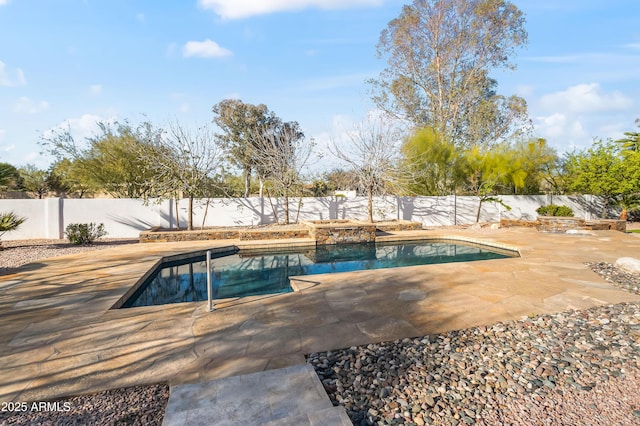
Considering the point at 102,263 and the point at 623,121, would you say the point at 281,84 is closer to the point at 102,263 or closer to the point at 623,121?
the point at 102,263

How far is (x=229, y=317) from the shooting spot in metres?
3.47

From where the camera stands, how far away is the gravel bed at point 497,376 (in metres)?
1.94

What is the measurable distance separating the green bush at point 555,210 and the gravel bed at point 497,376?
473 inches

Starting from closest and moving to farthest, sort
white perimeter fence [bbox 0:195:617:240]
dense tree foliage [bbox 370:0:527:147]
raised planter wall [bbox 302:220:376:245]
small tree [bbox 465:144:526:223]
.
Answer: raised planter wall [bbox 302:220:376:245] < white perimeter fence [bbox 0:195:617:240] < small tree [bbox 465:144:526:223] < dense tree foliage [bbox 370:0:527:147]

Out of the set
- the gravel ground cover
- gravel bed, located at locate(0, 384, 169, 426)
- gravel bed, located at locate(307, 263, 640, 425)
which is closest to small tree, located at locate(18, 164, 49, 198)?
gravel bed, located at locate(0, 384, 169, 426)

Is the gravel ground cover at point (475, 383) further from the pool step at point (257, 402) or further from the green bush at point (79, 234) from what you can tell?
the green bush at point (79, 234)

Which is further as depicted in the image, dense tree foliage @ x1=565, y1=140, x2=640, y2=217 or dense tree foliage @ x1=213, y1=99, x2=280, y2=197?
dense tree foliage @ x1=213, y1=99, x2=280, y2=197

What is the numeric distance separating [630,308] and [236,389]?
177 inches

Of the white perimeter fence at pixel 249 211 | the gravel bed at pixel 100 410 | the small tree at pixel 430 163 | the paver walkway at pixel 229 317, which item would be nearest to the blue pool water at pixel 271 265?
the paver walkway at pixel 229 317

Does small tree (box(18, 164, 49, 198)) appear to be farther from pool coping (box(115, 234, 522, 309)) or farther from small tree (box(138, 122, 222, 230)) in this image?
pool coping (box(115, 234, 522, 309))

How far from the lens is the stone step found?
178 centimetres

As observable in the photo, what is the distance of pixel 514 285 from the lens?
4656mm

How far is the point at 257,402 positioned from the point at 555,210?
15339 mm

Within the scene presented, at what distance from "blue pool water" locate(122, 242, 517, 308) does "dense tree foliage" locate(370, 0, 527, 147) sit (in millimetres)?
8045
